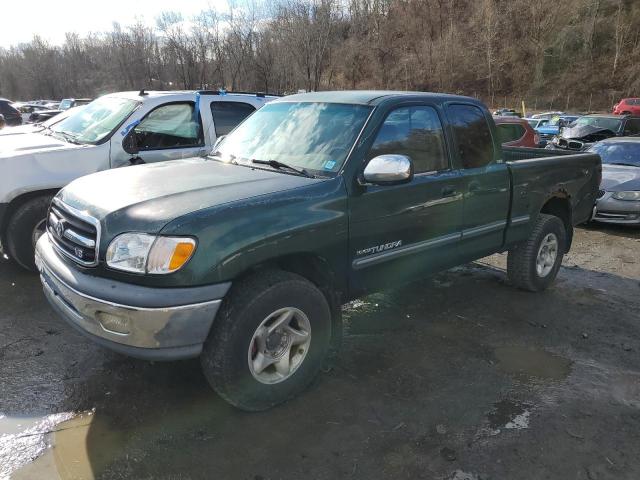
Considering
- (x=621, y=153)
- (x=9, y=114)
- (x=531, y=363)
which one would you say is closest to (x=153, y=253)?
(x=531, y=363)

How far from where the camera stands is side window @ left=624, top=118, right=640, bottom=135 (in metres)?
14.6

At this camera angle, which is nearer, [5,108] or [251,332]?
[251,332]

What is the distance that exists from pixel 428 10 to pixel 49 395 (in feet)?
225

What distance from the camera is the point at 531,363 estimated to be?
3.91m

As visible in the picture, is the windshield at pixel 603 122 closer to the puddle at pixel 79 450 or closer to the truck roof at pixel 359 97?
the truck roof at pixel 359 97

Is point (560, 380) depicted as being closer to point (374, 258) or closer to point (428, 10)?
point (374, 258)

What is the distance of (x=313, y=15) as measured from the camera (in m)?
41.0

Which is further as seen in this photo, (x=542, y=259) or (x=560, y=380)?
(x=542, y=259)

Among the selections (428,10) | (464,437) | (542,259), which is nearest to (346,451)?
(464,437)

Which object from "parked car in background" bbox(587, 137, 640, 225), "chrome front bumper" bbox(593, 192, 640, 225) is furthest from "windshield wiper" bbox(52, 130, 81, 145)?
"chrome front bumper" bbox(593, 192, 640, 225)

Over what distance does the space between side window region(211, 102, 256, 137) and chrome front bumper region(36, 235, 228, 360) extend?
12.6ft

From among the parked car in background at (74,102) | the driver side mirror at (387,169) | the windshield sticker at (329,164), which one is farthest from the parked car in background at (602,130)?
the parked car in background at (74,102)

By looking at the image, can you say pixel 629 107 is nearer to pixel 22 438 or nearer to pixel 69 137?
pixel 69 137

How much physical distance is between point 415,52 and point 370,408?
2398 inches
